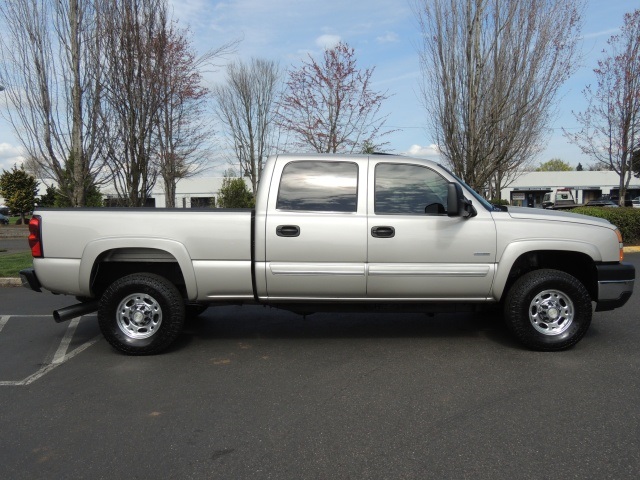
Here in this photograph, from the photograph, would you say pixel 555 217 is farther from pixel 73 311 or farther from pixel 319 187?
pixel 73 311

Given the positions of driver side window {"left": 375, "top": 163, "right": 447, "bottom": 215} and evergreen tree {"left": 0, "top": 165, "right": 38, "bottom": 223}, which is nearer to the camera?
driver side window {"left": 375, "top": 163, "right": 447, "bottom": 215}

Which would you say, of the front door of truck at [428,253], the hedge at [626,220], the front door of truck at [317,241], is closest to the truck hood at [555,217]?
the front door of truck at [428,253]

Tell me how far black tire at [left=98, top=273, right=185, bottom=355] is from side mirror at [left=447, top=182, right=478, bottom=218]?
9.26 feet

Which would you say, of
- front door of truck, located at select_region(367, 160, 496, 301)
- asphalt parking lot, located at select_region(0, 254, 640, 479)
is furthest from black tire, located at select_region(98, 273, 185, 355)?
front door of truck, located at select_region(367, 160, 496, 301)

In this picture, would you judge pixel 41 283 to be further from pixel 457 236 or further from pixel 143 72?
pixel 143 72

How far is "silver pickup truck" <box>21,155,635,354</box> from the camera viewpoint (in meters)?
4.91

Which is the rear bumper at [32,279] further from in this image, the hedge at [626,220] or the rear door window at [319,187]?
the hedge at [626,220]

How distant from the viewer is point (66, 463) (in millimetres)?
3096

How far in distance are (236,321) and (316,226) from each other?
7.88 ft

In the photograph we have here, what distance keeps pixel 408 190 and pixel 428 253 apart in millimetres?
679

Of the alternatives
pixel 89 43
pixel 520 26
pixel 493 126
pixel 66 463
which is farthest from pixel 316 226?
pixel 520 26

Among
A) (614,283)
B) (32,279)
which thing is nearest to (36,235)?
(32,279)

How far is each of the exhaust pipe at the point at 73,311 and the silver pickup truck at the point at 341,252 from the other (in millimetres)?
14

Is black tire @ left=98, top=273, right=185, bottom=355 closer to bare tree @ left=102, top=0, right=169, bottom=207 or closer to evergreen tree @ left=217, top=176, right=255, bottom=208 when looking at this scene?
bare tree @ left=102, top=0, right=169, bottom=207
